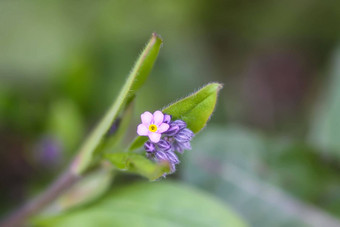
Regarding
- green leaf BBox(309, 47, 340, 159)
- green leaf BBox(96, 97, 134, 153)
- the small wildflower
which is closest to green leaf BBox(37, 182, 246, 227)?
green leaf BBox(96, 97, 134, 153)

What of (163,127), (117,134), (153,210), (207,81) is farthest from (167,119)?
(207,81)

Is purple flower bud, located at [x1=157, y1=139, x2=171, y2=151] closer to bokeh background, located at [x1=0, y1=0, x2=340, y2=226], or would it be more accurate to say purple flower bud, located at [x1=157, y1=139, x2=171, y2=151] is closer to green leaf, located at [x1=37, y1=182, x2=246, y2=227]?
green leaf, located at [x1=37, y1=182, x2=246, y2=227]

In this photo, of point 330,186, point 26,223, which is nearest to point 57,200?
point 26,223

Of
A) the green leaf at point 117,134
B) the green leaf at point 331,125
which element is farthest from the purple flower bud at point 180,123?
the green leaf at point 331,125

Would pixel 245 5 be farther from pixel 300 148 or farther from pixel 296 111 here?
pixel 300 148

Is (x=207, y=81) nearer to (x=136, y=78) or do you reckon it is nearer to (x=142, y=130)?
(x=136, y=78)

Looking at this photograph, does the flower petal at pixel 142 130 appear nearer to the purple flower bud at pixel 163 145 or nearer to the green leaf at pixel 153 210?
the purple flower bud at pixel 163 145

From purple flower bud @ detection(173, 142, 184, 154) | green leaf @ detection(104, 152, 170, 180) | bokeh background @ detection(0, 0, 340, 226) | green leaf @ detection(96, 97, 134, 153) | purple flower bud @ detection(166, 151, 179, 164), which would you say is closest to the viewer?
green leaf @ detection(104, 152, 170, 180)
